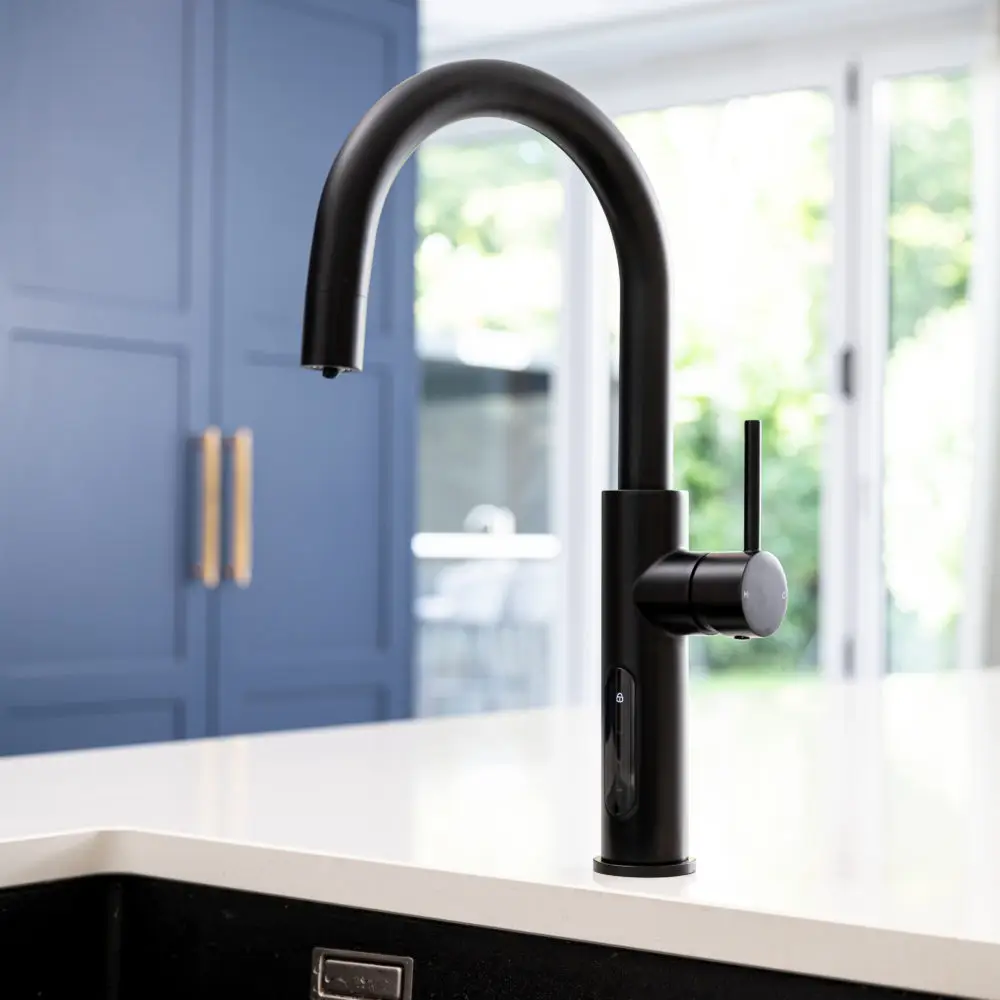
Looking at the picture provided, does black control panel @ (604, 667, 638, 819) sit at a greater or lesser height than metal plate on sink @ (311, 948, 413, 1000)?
greater

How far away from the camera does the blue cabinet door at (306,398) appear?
3312 mm

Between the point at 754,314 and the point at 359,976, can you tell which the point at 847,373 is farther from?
the point at 359,976

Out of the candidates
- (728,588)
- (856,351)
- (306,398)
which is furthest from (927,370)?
(728,588)

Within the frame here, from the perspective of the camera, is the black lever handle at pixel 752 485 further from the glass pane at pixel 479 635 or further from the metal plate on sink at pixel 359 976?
the glass pane at pixel 479 635

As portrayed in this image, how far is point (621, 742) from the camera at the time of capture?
700 mm

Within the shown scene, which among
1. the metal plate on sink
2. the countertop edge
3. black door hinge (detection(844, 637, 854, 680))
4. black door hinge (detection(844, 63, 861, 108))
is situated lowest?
black door hinge (detection(844, 637, 854, 680))

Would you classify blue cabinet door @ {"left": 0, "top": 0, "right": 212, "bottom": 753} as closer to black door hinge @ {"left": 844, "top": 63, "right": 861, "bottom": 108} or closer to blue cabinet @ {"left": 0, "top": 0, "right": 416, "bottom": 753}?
blue cabinet @ {"left": 0, "top": 0, "right": 416, "bottom": 753}

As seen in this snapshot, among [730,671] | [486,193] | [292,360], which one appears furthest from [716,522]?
[292,360]

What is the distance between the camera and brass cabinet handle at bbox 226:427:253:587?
325 cm

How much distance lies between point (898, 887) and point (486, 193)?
449 cm

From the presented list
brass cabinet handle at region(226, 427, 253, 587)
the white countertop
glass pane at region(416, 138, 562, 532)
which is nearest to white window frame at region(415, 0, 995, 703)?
glass pane at region(416, 138, 562, 532)

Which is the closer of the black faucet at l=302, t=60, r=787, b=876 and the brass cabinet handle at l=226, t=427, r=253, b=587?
the black faucet at l=302, t=60, r=787, b=876

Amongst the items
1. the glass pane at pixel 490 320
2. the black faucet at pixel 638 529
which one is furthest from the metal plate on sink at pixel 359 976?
the glass pane at pixel 490 320

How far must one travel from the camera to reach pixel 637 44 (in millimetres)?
4645
